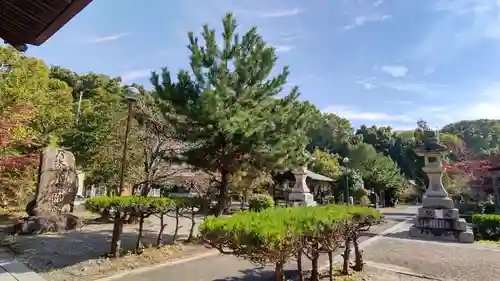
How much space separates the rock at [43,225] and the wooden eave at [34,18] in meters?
8.38

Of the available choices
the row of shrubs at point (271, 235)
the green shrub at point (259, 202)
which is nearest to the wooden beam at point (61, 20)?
the row of shrubs at point (271, 235)

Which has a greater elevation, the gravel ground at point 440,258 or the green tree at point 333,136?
the green tree at point 333,136

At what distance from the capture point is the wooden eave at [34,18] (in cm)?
189

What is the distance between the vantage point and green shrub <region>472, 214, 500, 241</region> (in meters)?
10.4

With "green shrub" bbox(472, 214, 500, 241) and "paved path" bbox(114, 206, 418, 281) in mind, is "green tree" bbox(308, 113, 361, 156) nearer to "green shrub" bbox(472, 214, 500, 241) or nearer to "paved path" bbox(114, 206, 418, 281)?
"green shrub" bbox(472, 214, 500, 241)

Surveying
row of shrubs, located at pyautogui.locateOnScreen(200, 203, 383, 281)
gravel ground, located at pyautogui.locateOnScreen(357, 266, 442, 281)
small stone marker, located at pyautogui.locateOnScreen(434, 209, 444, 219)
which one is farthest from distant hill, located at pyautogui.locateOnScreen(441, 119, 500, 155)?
row of shrubs, located at pyautogui.locateOnScreen(200, 203, 383, 281)

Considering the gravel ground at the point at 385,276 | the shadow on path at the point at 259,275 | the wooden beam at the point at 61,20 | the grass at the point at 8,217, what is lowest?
the shadow on path at the point at 259,275

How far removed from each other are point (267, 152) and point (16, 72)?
1147 centimetres

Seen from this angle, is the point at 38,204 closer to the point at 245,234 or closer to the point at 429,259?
the point at 245,234

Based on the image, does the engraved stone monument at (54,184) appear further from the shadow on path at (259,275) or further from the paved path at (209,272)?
the shadow on path at (259,275)

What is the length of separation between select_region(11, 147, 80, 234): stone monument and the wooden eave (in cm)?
847

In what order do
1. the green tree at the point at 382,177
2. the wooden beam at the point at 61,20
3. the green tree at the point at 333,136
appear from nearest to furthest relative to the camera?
the wooden beam at the point at 61,20 < the green tree at the point at 382,177 < the green tree at the point at 333,136

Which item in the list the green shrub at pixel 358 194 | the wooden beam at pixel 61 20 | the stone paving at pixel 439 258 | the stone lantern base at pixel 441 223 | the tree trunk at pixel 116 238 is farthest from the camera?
the green shrub at pixel 358 194

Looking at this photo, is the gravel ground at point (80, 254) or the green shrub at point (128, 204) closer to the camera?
the gravel ground at point (80, 254)
